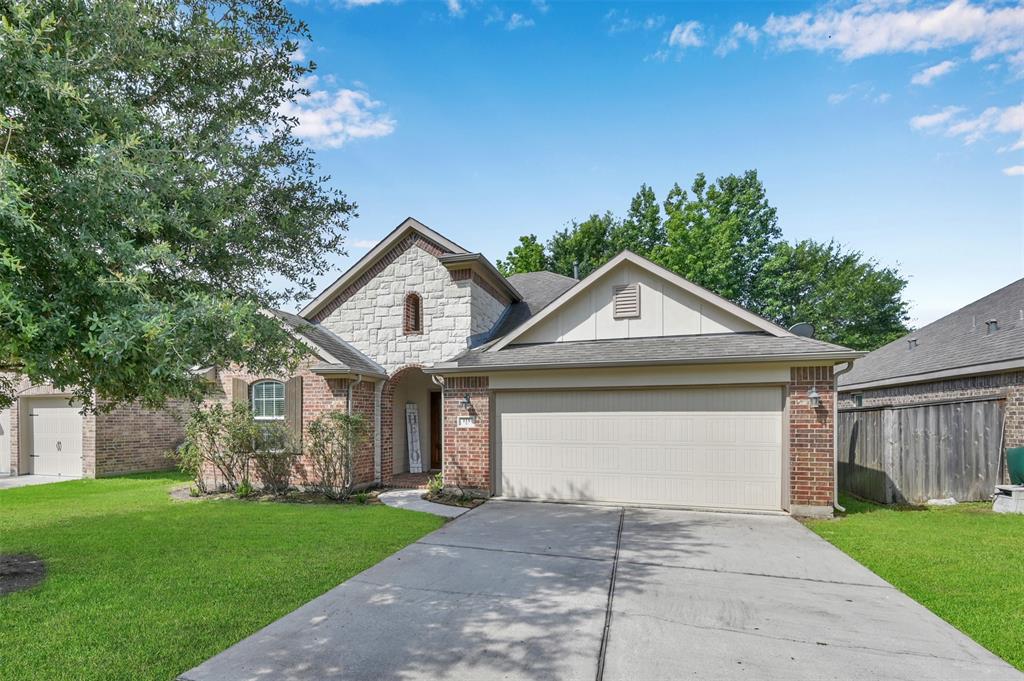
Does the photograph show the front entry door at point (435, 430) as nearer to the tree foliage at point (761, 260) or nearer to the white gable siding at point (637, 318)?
the white gable siding at point (637, 318)

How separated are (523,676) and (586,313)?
25.4 ft

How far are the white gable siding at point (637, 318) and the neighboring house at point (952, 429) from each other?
12.6 ft

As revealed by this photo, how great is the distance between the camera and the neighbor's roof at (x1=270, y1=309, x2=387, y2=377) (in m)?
10.7

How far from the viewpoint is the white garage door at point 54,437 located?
1402 centimetres

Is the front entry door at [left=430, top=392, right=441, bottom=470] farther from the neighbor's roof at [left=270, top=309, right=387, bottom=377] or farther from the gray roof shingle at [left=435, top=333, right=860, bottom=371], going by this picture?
the gray roof shingle at [left=435, top=333, right=860, bottom=371]

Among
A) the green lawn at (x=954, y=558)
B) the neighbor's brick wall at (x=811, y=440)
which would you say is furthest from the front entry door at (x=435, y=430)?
the green lawn at (x=954, y=558)

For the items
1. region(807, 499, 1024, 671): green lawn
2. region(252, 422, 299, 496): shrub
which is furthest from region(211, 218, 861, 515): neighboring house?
region(807, 499, 1024, 671): green lawn

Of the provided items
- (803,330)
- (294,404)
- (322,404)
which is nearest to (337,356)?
(322,404)

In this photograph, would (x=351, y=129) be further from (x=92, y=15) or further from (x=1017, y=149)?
(x=1017, y=149)

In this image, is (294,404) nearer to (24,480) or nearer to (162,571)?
(162,571)

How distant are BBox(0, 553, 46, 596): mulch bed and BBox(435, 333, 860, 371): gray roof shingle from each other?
6.37 m

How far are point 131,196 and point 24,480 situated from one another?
14.8m

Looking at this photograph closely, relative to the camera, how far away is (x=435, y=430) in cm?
1444

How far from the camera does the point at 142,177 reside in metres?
4.19
